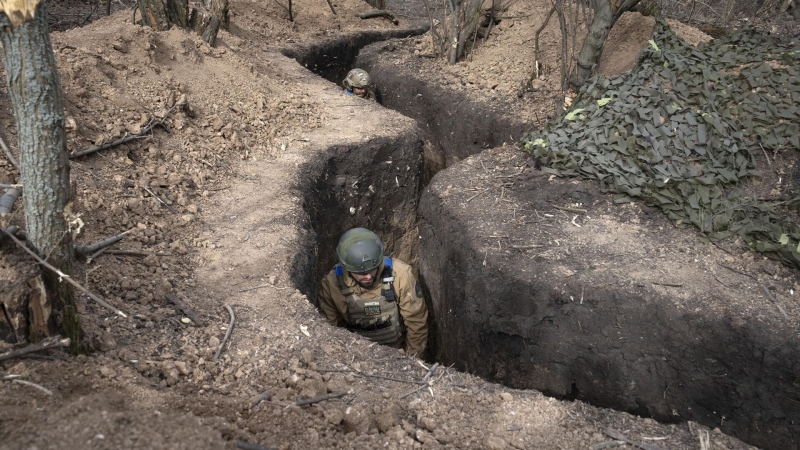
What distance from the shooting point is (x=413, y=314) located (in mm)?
5027

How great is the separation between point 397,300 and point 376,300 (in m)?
0.22

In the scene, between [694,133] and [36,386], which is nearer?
[36,386]

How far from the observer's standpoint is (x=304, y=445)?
2656 mm

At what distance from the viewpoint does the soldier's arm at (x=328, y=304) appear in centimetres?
497

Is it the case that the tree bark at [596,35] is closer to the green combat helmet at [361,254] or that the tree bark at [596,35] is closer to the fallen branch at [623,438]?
the green combat helmet at [361,254]

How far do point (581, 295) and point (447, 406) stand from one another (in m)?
1.42

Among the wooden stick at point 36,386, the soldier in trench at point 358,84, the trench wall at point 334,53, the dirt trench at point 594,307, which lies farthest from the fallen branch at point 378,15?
the wooden stick at point 36,386

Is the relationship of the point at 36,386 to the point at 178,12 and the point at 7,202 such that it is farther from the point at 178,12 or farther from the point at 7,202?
the point at 178,12

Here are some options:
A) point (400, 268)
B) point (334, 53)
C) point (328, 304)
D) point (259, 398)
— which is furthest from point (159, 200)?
point (334, 53)

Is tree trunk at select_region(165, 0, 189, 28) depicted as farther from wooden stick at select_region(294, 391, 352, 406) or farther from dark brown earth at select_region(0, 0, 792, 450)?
wooden stick at select_region(294, 391, 352, 406)

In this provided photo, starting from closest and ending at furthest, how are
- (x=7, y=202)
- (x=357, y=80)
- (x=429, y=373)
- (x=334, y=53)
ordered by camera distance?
(x=7, y=202) < (x=429, y=373) < (x=357, y=80) < (x=334, y=53)

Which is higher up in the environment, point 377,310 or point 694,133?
point 694,133

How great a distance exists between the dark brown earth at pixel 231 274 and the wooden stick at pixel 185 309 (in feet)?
0.18

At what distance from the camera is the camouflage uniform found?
16.0 ft
